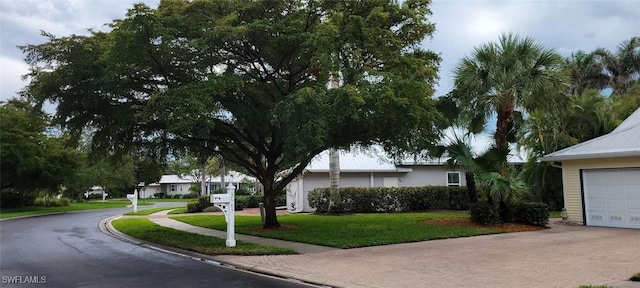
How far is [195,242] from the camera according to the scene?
14891mm

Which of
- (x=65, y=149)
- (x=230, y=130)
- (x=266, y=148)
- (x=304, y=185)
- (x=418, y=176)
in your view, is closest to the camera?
(x=230, y=130)

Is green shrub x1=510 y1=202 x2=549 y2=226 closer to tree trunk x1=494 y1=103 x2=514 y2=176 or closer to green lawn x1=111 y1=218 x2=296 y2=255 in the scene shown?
tree trunk x1=494 y1=103 x2=514 y2=176

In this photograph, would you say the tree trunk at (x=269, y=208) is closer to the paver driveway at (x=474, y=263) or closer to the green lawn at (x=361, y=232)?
the green lawn at (x=361, y=232)

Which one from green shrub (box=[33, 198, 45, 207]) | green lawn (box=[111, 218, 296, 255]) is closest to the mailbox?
green lawn (box=[111, 218, 296, 255])

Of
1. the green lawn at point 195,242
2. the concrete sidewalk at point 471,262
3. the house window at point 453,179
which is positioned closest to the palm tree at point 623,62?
the house window at point 453,179

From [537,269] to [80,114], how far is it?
13319 mm

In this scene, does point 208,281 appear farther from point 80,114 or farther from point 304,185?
point 304,185

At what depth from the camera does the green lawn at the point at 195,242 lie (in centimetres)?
1266

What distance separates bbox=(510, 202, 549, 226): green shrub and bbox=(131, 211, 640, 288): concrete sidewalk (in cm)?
267

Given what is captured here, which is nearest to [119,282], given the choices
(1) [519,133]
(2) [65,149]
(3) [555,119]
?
(1) [519,133]

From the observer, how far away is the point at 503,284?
8.40 m

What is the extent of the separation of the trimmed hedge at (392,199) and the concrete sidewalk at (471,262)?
12180 mm

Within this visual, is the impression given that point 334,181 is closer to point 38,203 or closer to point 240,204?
point 240,204

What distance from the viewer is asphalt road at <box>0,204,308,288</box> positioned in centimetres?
905
